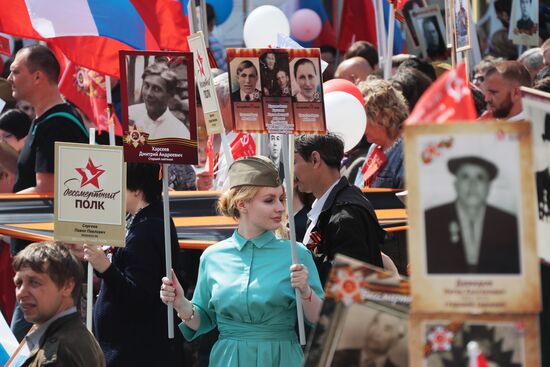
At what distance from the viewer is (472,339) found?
2471 millimetres

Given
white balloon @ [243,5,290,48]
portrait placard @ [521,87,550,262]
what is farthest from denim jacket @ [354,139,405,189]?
portrait placard @ [521,87,550,262]

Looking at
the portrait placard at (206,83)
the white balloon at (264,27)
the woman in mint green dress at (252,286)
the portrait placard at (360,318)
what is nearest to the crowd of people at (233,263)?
the woman in mint green dress at (252,286)

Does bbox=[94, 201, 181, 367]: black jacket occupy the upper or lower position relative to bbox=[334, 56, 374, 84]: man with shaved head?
lower

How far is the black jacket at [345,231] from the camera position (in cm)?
480

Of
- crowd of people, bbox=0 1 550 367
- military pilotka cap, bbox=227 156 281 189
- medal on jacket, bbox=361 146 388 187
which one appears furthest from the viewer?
medal on jacket, bbox=361 146 388 187

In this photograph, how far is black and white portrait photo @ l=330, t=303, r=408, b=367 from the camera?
2701 millimetres

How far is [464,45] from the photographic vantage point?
25.2ft

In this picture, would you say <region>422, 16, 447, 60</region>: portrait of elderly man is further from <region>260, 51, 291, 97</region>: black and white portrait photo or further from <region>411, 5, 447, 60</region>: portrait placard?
<region>260, 51, 291, 97</region>: black and white portrait photo

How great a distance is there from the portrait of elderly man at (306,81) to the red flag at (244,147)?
2.05 m

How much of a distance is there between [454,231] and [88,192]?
2.92m

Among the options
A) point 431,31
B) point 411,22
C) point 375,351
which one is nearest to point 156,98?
point 375,351

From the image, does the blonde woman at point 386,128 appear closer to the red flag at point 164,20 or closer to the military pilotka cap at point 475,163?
the red flag at point 164,20

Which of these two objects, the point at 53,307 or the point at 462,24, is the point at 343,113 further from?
the point at 53,307

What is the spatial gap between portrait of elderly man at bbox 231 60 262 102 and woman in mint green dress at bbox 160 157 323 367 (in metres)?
0.31
